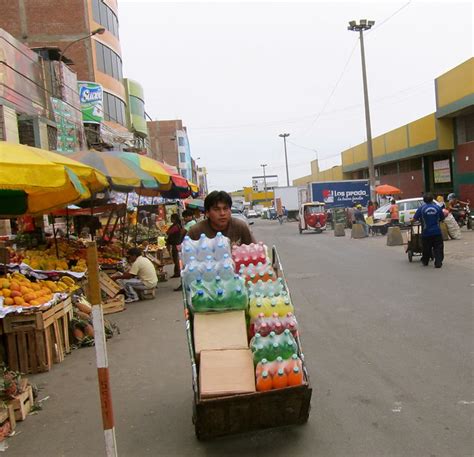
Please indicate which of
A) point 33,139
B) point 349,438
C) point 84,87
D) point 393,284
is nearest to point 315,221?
point 84,87

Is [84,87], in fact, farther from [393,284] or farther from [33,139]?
[393,284]

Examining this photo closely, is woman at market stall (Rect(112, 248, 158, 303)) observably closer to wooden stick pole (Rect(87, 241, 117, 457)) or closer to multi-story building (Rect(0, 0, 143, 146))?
wooden stick pole (Rect(87, 241, 117, 457))

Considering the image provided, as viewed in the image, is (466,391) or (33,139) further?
(33,139)

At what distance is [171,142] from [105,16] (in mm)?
56153

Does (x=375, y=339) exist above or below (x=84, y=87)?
below

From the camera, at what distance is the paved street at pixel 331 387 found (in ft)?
12.1

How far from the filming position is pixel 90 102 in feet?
91.0

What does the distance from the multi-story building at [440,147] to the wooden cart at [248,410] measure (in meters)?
25.5

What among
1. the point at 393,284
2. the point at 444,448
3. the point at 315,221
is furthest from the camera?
the point at 315,221

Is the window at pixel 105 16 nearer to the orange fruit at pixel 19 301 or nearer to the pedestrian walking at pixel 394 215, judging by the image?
the pedestrian walking at pixel 394 215

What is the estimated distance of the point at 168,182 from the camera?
10.4m

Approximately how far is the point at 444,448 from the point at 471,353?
227cm

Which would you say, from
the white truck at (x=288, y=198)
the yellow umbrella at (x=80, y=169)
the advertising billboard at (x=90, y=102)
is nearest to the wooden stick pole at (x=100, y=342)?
the yellow umbrella at (x=80, y=169)

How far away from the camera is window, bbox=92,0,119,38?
3541cm
